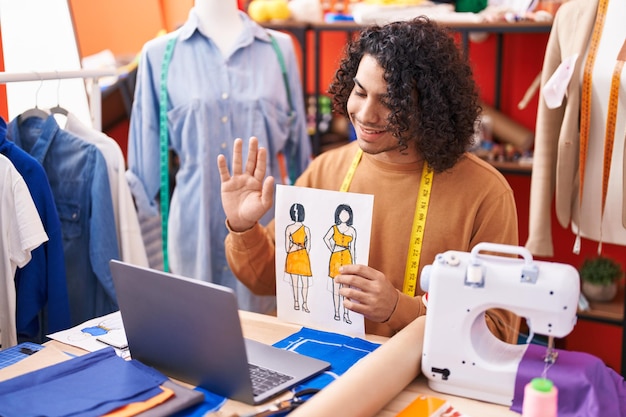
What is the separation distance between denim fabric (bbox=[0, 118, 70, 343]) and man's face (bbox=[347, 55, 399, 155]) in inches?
34.5

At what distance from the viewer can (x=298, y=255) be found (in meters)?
1.86

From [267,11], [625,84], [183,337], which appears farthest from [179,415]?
[267,11]

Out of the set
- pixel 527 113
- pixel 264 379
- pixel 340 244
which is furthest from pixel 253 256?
pixel 527 113

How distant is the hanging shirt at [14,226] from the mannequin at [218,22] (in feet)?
3.17

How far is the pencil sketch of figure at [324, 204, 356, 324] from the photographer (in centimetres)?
177

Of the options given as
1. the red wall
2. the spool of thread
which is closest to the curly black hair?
the spool of thread

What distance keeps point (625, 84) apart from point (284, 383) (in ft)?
5.50

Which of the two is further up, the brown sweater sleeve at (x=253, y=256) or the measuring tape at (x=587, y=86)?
the measuring tape at (x=587, y=86)

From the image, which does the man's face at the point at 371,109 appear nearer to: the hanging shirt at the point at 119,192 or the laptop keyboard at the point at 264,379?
the laptop keyboard at the point at 264,379

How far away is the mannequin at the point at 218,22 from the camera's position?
2.68 m

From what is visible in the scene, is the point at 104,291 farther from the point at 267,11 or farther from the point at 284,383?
the point at 267,11

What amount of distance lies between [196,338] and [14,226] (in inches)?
31.6

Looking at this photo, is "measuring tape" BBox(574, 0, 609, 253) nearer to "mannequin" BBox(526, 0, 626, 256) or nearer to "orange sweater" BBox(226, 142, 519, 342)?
"mannequin" BBox(526, 0, 626, 256)

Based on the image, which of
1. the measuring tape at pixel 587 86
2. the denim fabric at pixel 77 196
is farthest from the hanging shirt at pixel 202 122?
the measuring tape at pixel 587 86
